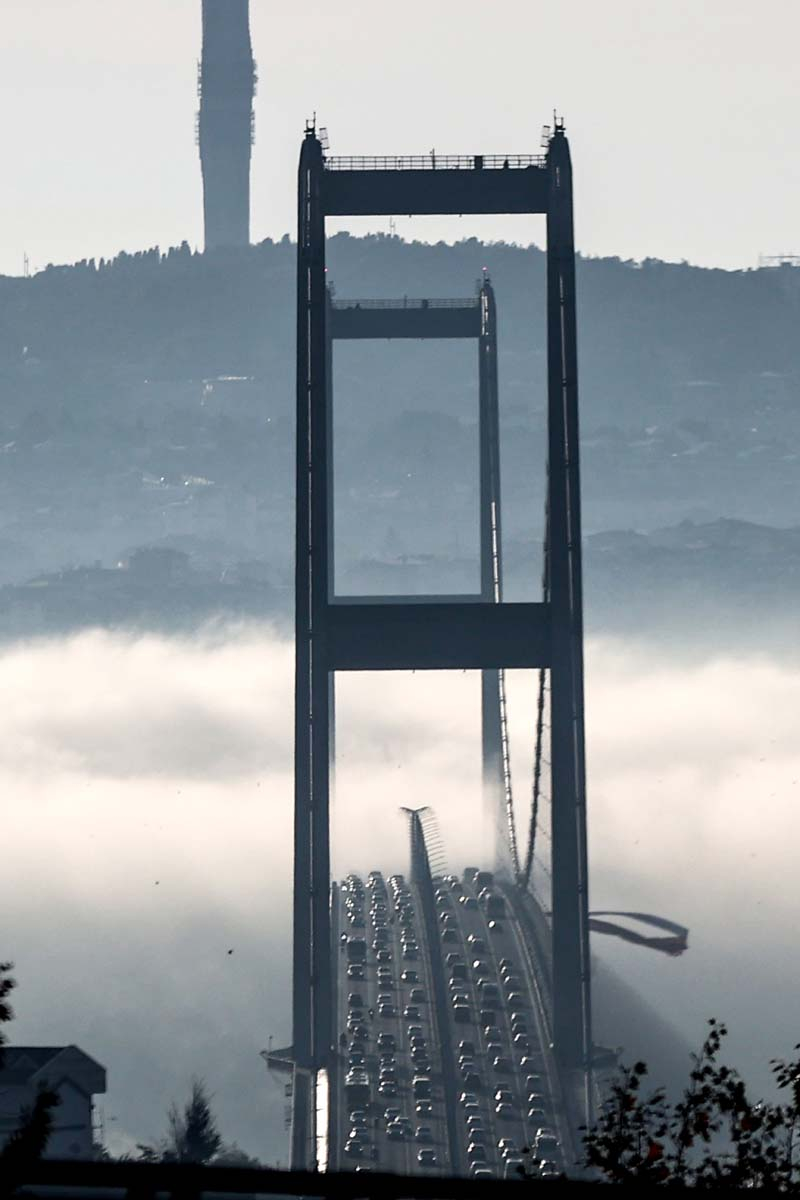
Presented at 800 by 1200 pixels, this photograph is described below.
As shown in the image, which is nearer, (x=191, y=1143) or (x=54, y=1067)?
(x=54, y=1067)

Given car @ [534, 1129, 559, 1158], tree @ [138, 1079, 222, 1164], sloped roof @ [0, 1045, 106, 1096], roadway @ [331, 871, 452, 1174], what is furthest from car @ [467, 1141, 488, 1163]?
sloped roof @ [0, 1045, 106, 1096]

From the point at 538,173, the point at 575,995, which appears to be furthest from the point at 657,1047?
the point at 538,173

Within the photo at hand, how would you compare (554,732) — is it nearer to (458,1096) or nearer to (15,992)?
(458,1096)

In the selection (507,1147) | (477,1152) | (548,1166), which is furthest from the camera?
(477,1152)

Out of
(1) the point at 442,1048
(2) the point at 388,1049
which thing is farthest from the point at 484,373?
(1) the point at 442,1048

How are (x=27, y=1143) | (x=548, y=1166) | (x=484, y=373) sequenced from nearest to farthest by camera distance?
(x=27, y=1143) → (x=548, y=1166) → (x=484, y=373)

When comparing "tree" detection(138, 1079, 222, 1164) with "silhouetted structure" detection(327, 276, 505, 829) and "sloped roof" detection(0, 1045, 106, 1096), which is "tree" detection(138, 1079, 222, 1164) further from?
"silhouetted structure" detection(327, 276, 505, 829)

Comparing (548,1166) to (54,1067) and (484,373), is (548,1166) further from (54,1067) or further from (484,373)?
→ (484,373)

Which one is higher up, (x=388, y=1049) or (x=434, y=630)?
(x=434, y=630)
